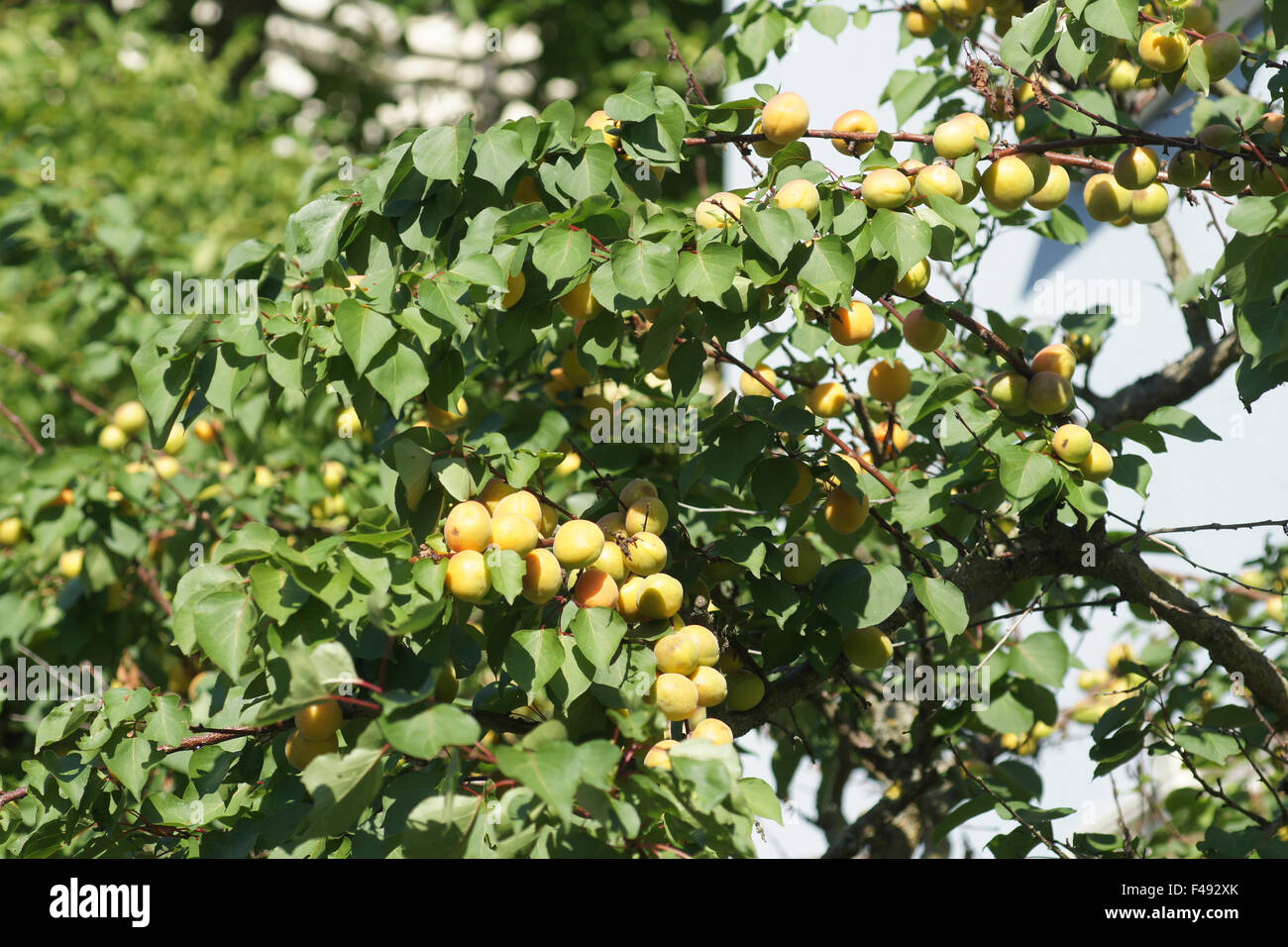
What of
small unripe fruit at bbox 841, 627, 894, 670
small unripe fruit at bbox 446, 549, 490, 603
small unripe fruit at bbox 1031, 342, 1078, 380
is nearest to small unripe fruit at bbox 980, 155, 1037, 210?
small unripe fruit at bbox 1031, 342, 1078, 380

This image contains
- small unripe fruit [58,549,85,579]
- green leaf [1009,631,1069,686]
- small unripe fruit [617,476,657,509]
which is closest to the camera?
small unripe fruit [617,476,657,509]

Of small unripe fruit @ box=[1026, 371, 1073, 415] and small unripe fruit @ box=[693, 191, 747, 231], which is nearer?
small unripe fruit @ box=[693, 191, 747, 231]

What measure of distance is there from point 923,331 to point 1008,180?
22 centimetres

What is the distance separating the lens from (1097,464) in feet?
4.73

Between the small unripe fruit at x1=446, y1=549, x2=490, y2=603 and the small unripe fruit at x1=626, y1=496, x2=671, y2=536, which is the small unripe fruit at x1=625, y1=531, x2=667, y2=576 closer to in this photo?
the small unripe fruit at x1=626, y1=496, x2=671, y2=536

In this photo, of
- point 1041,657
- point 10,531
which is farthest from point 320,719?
point 10,531

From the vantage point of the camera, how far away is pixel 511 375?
2.15 meters

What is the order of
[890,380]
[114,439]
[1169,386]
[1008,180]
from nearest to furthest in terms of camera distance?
[1008,180]
[890,380]
[1169,386]
[114,439]

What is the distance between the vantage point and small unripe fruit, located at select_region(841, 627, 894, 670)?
1469 mm

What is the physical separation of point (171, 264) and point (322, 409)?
1.83 feet

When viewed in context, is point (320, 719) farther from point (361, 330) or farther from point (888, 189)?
point (888, 189)

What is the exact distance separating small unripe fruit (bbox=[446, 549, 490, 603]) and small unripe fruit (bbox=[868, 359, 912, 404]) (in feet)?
2.78

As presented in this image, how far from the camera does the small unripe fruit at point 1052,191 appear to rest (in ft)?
5.04

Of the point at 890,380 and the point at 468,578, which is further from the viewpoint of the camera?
the point at 890,380
